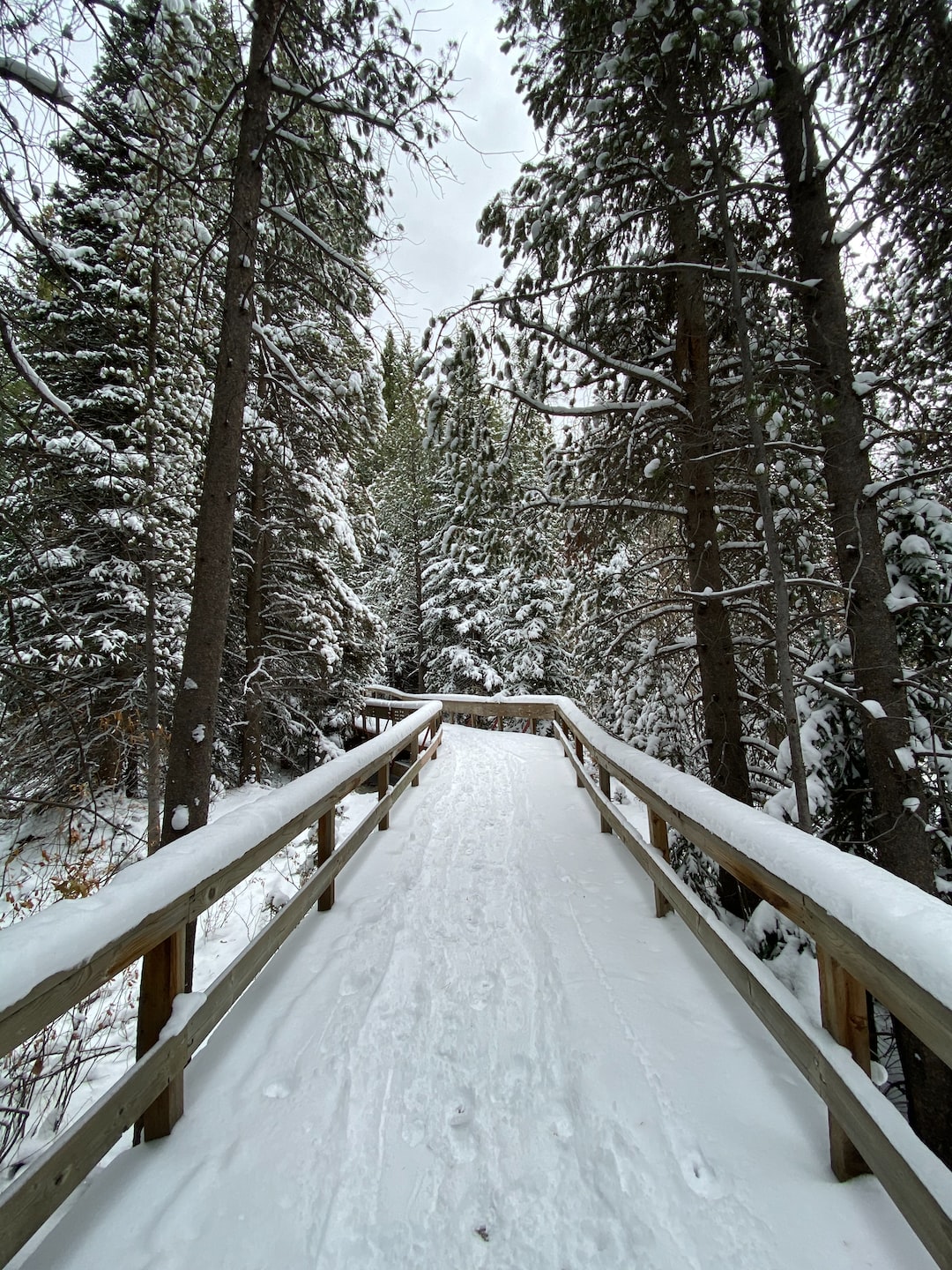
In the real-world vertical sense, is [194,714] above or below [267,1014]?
above

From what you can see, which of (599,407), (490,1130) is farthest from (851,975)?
(599,407)

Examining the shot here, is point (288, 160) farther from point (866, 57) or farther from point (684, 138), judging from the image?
point (866, 57)

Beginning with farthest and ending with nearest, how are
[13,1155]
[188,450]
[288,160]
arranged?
[188,450] → [288,160] → [13,1155]

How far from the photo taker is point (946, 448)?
12.2 feet

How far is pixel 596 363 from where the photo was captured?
5750 mm

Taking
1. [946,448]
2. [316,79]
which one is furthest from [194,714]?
[946,448]

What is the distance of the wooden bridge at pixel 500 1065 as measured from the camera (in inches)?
54.3

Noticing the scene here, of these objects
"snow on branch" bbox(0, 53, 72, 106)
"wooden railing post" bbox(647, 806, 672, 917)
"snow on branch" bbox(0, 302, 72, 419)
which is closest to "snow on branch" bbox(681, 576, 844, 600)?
"wooden railing post" bbox(647, 806, 672, 917)

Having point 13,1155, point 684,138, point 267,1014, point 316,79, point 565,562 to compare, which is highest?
point 316,79

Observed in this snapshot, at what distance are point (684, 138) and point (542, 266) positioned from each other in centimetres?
136

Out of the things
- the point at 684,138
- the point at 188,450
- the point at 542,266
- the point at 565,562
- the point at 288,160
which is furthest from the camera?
the point at 188,450

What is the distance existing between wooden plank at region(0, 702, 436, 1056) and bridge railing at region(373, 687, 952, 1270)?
6.34 ft

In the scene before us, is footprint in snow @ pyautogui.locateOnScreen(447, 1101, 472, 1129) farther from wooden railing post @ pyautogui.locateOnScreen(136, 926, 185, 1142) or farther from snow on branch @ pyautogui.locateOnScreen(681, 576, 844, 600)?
snow on branch @ pyautogui.locateOnScreen(681, 576, 844, 600)

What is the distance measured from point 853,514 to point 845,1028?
336 centimetres
